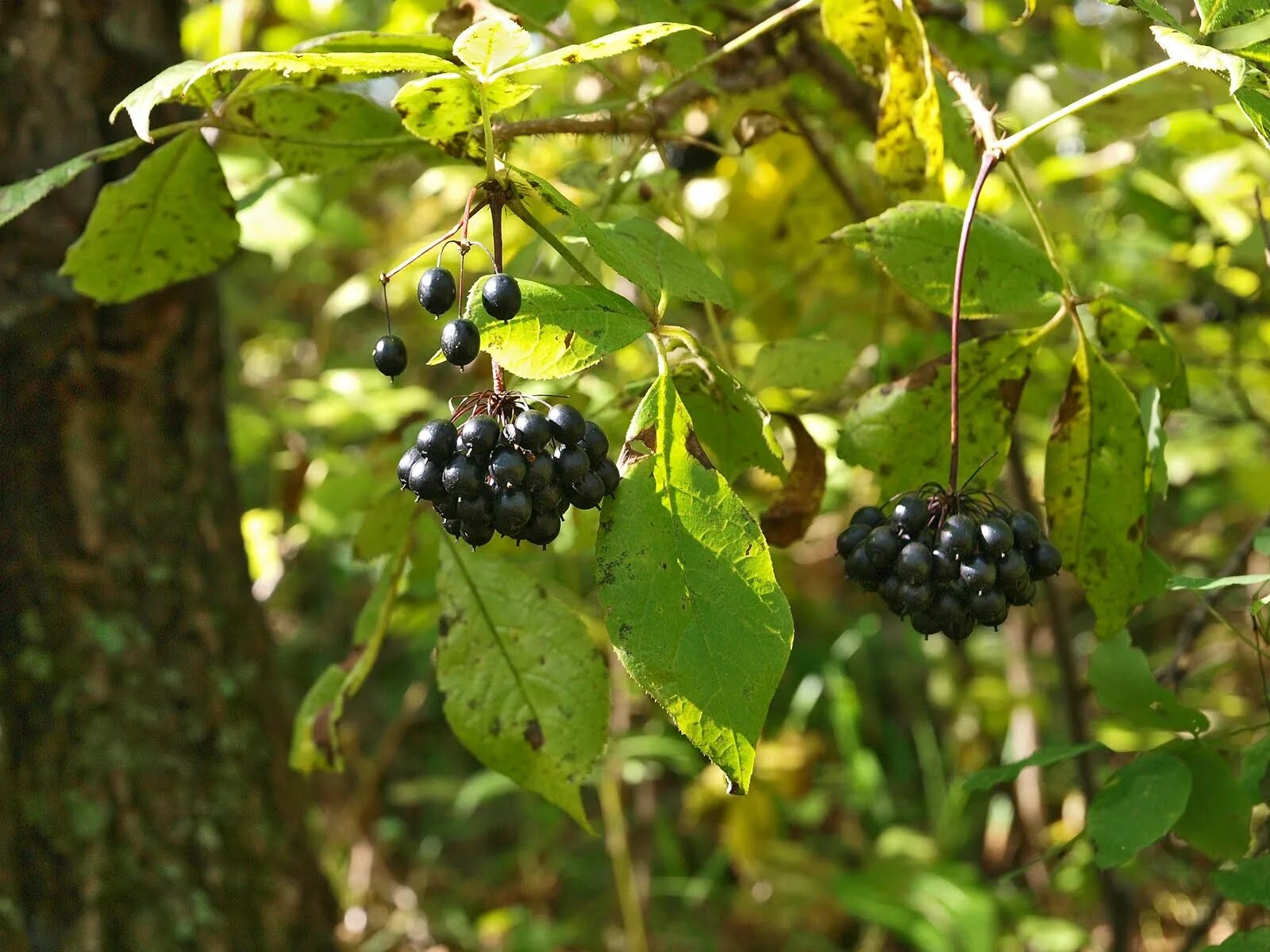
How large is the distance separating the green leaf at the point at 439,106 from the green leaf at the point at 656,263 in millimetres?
151

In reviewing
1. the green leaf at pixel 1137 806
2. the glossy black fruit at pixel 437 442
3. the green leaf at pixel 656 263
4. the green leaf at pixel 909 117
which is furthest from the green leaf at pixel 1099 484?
the glossy black fruit at pixel 437 442

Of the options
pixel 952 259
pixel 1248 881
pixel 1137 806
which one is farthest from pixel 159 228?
pixel 1248 881

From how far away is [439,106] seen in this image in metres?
0.93

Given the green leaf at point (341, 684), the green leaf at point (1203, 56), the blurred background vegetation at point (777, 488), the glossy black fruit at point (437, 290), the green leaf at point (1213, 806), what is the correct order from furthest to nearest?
the blurred background vegetation at point (777, 488)
the green leaf at point (341, 684)
the green leaf at point (1213, 806)
the glossy black fruit at point (437, 290)
the green leaf at point (1203, 56)

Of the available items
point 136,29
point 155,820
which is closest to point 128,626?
point 155,820

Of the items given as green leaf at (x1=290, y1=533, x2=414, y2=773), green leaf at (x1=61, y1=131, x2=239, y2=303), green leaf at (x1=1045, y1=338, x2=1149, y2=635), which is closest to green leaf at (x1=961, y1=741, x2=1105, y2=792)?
green leaf at (x1=1045, y1=338, x2=1149, y2=635)

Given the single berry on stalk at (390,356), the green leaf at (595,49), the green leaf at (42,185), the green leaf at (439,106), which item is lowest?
the single berry on stalk at (390,356)

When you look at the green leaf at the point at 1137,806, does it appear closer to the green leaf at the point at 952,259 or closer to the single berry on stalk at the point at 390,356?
the green leaf at the point at 952,259

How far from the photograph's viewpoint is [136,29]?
5.66 ft

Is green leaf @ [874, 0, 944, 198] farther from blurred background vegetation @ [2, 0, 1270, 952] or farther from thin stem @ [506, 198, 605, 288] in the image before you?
thin stem @ [506, 198, 605, 288]

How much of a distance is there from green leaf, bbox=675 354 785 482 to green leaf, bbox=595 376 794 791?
8.5 inches

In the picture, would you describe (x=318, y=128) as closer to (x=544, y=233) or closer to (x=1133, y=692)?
(x=544, y=233)

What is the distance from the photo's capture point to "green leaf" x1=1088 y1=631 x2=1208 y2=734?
1.17 meters

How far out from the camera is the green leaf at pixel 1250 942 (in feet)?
3.38
